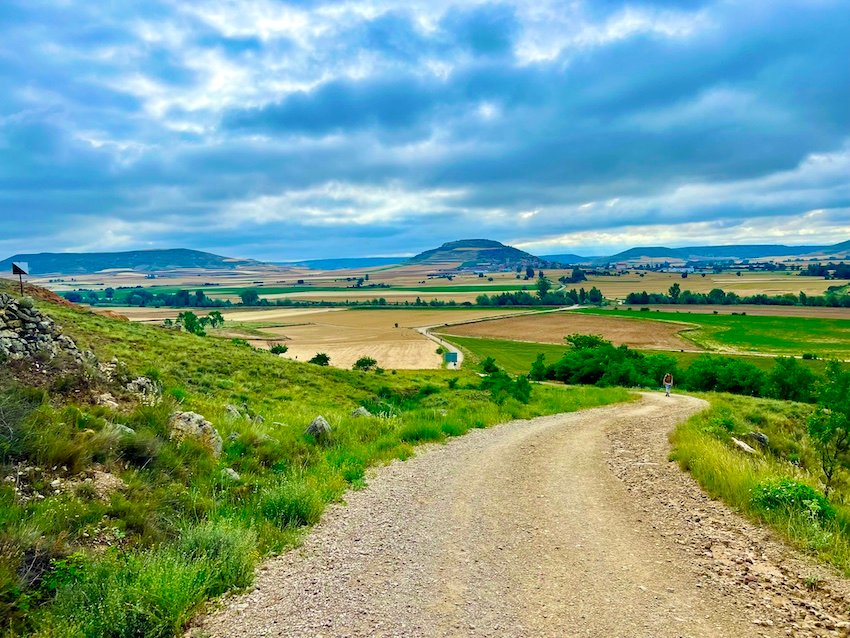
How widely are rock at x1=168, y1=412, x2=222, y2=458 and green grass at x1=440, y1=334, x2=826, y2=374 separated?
56.5m

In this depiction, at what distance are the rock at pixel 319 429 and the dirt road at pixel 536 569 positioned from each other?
3.34 metres

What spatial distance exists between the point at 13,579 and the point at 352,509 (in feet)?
16.4

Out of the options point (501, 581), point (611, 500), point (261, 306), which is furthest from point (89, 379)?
point (261, 306)

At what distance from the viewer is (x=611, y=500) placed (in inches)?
380

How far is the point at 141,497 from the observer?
26.8ft

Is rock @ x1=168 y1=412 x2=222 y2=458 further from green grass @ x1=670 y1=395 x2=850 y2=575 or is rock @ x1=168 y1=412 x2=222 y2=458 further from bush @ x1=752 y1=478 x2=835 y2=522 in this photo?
bush @ x1=752 y1=478 x2=835 y2=522

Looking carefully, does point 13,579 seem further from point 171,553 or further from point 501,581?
point 501,581

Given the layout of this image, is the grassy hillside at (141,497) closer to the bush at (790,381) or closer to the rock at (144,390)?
the rock at (144,390)

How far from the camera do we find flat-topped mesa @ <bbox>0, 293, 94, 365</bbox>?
11.0 metres

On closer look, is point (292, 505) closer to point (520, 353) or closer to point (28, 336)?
point (28, 336)

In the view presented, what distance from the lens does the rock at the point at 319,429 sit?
13.9 m

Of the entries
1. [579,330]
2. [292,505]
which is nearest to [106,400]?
[292,505]

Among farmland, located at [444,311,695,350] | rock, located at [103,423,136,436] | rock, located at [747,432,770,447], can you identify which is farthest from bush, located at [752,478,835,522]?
farmland, located at [444,311,695,350]

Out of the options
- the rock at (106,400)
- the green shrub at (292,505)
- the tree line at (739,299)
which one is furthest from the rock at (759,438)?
the tree line at (739,299)
